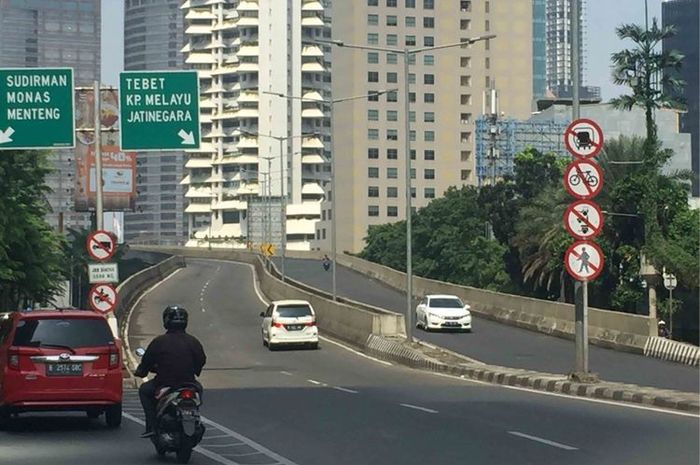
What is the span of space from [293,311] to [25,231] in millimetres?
9477

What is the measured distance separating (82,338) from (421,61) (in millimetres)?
140590

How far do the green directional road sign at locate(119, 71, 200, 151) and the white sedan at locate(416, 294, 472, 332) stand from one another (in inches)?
889

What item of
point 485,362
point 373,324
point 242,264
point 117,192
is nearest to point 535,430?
point 485,362

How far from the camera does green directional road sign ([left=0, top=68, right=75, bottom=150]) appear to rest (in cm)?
3016

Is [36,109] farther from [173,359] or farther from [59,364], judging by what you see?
[173,359]

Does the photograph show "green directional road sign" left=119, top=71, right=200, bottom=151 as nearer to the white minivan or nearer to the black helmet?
the white minivan

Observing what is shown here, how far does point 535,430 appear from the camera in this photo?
1791 centimetres

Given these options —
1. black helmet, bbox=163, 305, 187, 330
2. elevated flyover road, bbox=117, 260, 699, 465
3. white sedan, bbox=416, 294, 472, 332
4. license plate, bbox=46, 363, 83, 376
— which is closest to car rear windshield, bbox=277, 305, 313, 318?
white sedan, bbox=416, 294, 472, 332

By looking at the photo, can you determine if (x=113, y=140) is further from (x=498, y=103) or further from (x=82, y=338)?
(x=498, y=103)

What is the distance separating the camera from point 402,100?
156125 millimetres

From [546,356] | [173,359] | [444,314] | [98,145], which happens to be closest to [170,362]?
[173,359]

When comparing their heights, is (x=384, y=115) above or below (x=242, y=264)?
above

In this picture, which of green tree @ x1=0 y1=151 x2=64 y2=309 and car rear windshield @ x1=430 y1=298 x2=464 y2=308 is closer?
green tree @ x1=0 y1=151 x2=64 y2=309

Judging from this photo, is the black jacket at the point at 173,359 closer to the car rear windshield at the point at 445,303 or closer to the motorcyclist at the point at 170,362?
the motorcyclist at the point at 170,362
